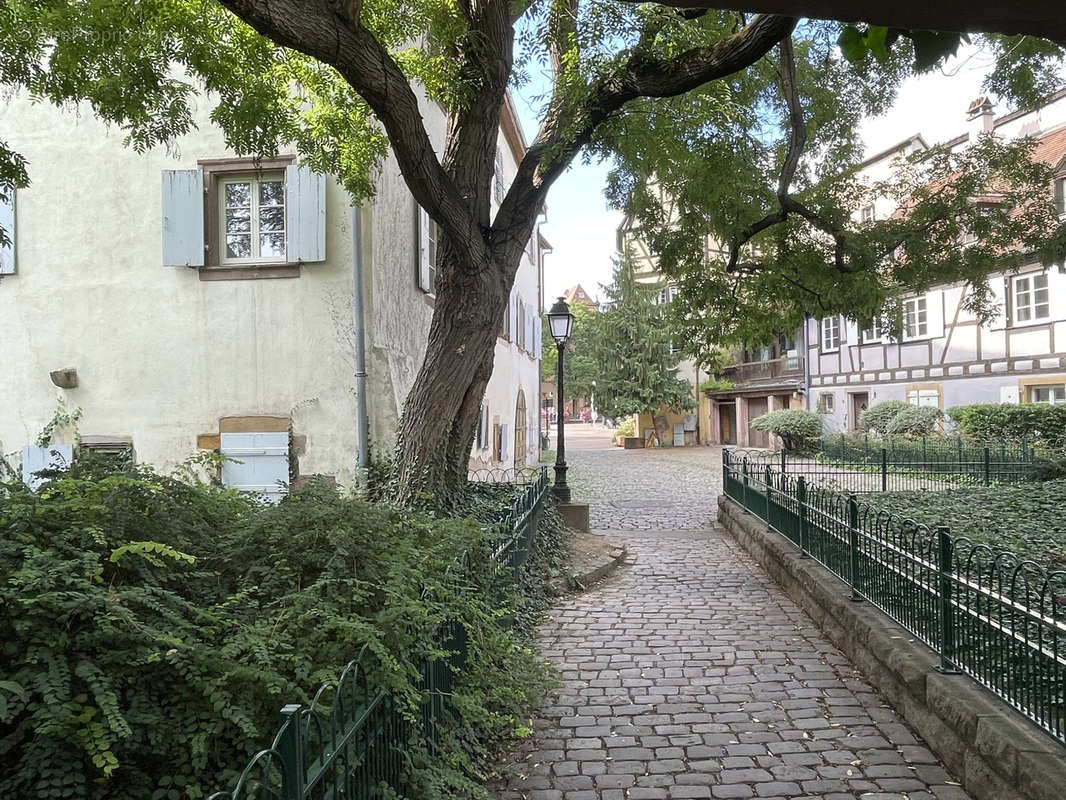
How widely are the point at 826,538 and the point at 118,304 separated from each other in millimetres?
8655

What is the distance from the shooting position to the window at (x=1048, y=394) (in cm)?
2007

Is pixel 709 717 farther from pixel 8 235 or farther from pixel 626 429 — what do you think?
pixel 626 429

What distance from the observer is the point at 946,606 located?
14.4 feet

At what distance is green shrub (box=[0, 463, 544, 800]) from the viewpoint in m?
2.38

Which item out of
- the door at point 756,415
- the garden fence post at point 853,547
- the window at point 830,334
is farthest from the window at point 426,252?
the door at point 756,415

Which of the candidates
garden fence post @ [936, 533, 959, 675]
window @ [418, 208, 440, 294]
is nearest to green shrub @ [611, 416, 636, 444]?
window @ [418, 208, 440, 294]

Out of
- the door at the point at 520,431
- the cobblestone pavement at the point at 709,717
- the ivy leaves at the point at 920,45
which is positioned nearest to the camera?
the ivy leaves at the point at 920,45

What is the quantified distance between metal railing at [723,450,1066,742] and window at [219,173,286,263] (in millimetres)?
Result: 7001

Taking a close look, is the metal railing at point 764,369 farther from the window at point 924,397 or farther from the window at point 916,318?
the window at point 924,397

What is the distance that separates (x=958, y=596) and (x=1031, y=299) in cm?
1998

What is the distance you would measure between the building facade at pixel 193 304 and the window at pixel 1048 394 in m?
18.4

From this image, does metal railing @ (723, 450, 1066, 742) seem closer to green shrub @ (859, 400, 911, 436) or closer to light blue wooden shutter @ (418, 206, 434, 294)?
light blue wooden shutter @ (418, 206, 434, 294)

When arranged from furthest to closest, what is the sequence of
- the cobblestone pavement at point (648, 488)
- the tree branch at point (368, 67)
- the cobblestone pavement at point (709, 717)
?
1. the cobblestone pavement at point (648, 488)
2. the tree branch at point (368, 67)
3. the cobblestone pavement at point (709, 717)

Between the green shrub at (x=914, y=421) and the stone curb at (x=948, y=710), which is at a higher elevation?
the green shrub at (x=914, y=421)
